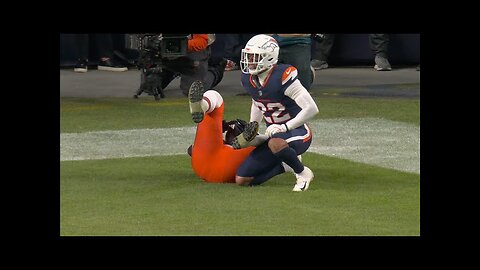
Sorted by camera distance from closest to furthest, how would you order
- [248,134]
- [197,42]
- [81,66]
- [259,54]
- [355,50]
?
[248,134], [259,54], [197,42], [81,66], [355,50]

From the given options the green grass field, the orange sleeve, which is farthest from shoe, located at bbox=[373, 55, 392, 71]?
the green grass field

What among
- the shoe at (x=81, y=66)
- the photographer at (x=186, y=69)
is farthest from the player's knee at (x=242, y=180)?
the shoe at (x=81, y=66)

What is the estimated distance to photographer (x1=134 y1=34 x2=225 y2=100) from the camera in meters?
17.0

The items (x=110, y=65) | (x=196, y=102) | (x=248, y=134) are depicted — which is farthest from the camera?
(x=110, y=65)

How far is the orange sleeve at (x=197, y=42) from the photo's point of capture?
16.8 meters

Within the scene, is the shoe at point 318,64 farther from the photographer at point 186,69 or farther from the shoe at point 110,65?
the photographer at point 186,69

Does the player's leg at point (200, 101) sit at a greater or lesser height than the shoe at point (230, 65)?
greater

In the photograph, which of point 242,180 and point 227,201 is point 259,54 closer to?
point 242,180

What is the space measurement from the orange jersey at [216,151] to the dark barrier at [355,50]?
1131 cm

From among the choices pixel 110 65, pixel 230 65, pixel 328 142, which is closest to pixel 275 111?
pixel 328 142

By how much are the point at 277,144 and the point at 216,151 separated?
67 centimetres

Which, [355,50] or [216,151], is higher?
[216,151]

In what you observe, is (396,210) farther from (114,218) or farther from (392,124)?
(392,124)

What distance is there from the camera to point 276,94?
11.3 m
